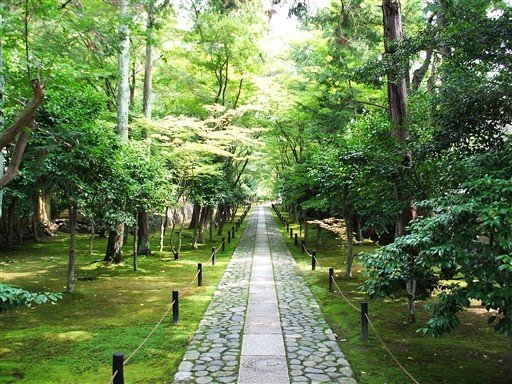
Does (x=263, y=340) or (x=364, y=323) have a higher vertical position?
(x=364, y=323)

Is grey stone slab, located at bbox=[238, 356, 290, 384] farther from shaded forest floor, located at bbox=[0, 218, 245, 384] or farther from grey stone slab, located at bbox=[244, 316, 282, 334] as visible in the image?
grey stone slab, located at bbox=[244, 316, 282, 334]

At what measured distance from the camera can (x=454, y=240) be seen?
15.3 ft

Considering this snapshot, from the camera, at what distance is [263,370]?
657cm

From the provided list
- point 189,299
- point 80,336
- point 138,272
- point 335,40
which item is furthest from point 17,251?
point 335,40

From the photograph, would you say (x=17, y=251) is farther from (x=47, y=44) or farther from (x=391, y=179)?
(x=391, y=179)

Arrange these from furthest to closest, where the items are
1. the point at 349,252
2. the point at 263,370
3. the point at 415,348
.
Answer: the point at 349,252, the point at 415,348, the point at 263,370

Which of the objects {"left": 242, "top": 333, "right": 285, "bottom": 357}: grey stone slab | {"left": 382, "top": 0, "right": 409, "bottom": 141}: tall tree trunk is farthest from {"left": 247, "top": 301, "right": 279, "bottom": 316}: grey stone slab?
{"left": 382, "top": 0, "right": 409, "bottom": 141}: tall tree trunk

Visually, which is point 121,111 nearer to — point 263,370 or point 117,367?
point 263,370

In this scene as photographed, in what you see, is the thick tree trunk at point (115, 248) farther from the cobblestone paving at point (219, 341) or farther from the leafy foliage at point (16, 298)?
the leafy foliage at point (16, 298)

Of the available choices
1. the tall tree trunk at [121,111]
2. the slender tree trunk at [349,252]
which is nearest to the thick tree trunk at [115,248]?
the tall tree trunk at [121,111]

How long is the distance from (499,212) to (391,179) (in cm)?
445

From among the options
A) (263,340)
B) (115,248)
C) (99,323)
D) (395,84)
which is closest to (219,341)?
(263,340)

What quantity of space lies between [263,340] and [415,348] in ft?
9.62

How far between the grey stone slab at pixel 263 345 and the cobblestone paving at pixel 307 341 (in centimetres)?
16
